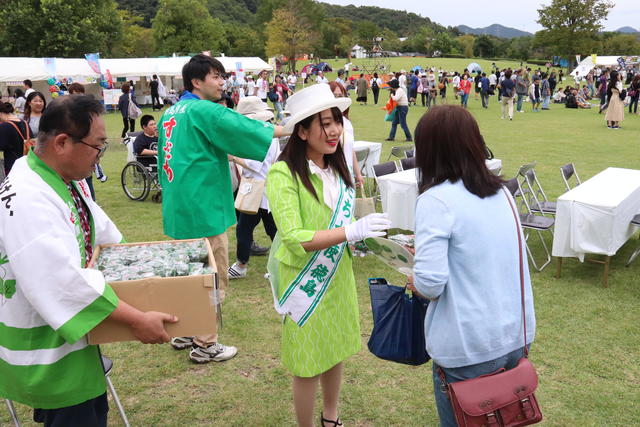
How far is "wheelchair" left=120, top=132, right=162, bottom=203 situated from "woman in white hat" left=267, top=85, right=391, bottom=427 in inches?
266

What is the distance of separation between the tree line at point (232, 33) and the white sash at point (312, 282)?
43693 millimetres

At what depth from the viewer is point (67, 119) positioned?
5.80ft

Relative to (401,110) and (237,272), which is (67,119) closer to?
(237,272)

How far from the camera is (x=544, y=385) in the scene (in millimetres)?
3418

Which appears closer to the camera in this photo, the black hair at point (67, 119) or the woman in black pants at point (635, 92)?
the black hair at point (67, 119)

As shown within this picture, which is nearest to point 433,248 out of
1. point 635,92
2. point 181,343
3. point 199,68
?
point 199,68

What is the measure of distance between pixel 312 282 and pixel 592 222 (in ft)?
11.8

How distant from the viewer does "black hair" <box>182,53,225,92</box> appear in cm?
341

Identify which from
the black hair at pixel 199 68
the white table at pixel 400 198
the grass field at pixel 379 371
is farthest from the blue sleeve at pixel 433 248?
the white table at pixel 400 198

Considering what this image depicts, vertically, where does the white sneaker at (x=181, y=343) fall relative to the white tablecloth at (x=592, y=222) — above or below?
below

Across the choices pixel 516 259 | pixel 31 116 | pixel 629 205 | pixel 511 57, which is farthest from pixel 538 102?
pixel 511 57

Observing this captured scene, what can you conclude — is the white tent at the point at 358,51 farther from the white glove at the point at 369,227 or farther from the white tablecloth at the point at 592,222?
the white glove at the point at 369,227

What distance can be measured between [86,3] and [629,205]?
45954 mm

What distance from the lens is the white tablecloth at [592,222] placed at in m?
4.75
